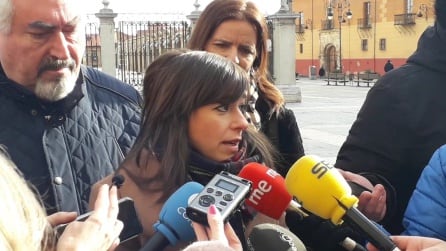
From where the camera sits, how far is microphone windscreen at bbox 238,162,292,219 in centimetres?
170

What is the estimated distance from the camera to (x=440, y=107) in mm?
2072

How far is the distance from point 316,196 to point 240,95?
0.45 metres

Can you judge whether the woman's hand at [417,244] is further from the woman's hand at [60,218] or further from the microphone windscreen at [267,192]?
the woman's hand at [60,218]

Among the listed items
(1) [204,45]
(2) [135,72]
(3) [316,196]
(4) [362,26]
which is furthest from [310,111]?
(4) [362,26]

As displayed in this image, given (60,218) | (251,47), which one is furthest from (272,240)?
(251,47)

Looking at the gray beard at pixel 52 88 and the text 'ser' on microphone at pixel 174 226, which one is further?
the gray beard at pixel 52 88

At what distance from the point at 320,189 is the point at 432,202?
0.41 m

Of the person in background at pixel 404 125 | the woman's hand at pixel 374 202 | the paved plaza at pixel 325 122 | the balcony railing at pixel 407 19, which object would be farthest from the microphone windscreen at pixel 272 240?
the balcony railing at pixel 407 19

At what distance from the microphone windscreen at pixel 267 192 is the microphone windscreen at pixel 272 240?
20 cm

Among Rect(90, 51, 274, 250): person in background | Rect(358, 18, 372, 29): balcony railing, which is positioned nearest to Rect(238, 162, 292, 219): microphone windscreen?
Rect(90, 51, 274, 250): person in background

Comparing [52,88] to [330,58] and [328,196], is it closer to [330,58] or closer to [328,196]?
[328,196]

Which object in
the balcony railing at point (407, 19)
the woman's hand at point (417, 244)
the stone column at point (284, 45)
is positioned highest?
the balcony railing at point (407, 19)

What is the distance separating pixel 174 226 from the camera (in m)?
1.46

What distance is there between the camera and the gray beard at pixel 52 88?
2002mm
